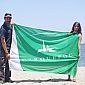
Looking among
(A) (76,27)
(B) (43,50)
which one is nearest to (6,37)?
(B) (43,50)

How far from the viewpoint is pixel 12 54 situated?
38.1 feet

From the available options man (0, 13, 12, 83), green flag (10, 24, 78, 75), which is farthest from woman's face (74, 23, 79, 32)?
man (0, 13, 12, 83)

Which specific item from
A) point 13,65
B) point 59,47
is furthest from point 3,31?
point 59,47

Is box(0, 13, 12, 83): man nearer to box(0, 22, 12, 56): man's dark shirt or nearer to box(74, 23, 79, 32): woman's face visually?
box(0, 22, 12, 56): man's dark shirt

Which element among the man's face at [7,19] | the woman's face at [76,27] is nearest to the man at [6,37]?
the man's face at [7,19]

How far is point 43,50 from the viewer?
11.8 metres

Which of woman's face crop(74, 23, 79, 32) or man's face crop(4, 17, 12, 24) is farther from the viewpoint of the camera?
woman's face crop(74, 23, 79, 32)

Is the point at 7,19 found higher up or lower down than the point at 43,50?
higher up

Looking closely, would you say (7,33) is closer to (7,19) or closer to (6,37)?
(6,37)

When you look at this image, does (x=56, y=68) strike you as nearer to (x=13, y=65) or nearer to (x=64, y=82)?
(x=64, y=82)

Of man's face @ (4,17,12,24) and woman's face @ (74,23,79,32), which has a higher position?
man's face @ (4,17,12,24)

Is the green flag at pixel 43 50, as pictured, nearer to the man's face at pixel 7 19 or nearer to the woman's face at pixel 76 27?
the woman's face at pixel 76 27

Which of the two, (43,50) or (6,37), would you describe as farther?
(43,50)

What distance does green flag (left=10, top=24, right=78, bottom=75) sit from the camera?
1168cm
